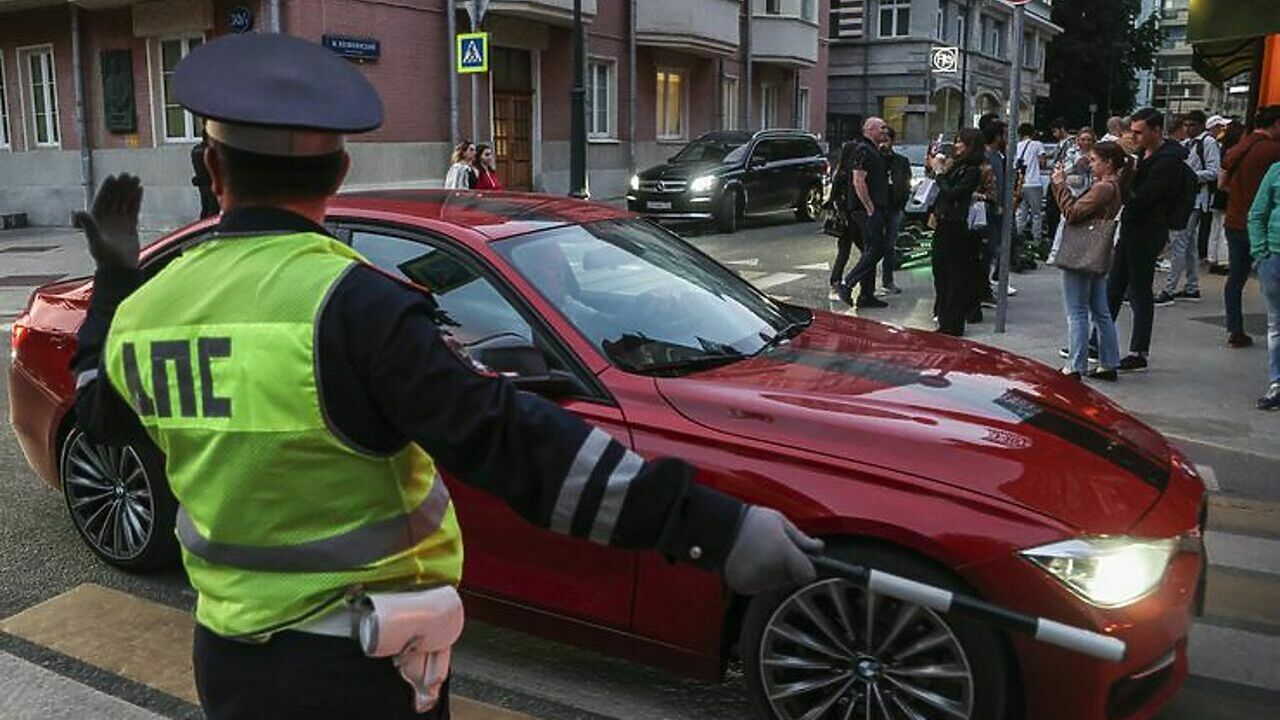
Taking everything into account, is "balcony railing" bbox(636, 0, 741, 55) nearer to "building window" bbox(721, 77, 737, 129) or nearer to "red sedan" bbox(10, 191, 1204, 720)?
"building window" bbox(721, 77, 737, 129)

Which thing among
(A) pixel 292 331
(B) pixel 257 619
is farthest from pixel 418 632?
(A) pixel 292 331

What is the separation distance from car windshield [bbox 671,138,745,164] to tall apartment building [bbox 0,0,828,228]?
4.08 meters

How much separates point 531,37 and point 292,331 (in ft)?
73.2

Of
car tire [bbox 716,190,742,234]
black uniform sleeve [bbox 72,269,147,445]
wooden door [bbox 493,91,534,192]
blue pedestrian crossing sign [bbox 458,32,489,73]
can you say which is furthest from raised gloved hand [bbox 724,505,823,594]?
wooden door [bbox 493,91,534,192]

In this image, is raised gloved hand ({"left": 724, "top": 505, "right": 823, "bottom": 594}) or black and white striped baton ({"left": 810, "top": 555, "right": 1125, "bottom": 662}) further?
black and white striped baton ({"left": 810, "top": 555, "right": 1125, "bottom": 662})

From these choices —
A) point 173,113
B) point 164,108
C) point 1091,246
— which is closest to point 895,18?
point 173,113

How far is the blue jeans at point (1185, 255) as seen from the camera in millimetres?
11453

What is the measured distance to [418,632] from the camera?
1.67m

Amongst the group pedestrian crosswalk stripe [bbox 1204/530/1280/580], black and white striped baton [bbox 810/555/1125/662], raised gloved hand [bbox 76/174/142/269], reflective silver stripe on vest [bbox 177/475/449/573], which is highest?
raised gloved hand [bbox 76/174/142/269]

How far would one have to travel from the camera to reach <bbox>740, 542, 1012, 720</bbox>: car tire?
9.53ft

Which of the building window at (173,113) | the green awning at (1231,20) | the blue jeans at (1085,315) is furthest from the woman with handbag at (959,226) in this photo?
the building window at (173,113)

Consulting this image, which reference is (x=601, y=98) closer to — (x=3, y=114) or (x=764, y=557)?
→ (x=3, y=114)

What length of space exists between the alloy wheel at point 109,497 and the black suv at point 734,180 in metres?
Result: 13.9

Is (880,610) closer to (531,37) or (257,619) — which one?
(257,619)
